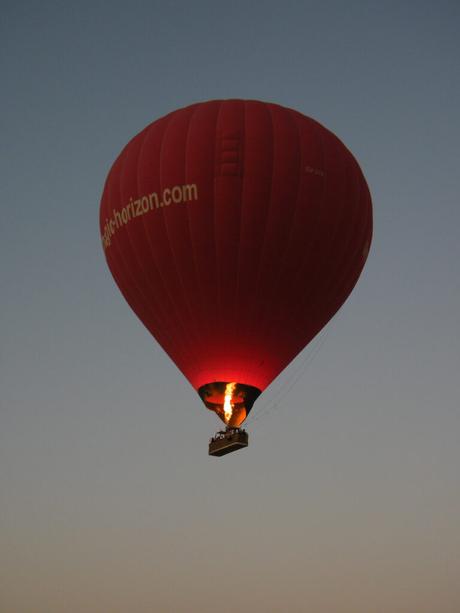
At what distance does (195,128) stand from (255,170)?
5.11ft

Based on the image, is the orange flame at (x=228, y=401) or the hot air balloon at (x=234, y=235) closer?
the hot air balloon at (x=234, y=235)

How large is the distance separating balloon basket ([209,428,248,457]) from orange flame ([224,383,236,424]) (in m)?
0.29

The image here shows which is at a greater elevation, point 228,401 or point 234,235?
point 234,235

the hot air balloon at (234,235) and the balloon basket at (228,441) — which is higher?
the hot air balloon at (234,235)

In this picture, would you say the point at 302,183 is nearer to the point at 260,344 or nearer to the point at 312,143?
the point at 312,143

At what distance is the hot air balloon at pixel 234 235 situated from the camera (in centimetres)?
2264

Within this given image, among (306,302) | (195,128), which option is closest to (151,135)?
(195,128)

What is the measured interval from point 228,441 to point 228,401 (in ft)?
2.76

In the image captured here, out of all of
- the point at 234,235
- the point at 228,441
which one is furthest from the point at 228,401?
the point at 234,235

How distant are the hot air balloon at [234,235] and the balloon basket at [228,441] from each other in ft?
0.08

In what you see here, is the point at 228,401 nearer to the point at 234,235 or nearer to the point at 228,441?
the point at 228,441

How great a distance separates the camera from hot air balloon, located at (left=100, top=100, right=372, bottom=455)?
2264cm

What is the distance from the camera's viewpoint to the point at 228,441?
22.5 meters

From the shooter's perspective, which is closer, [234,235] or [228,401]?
[234,235]
